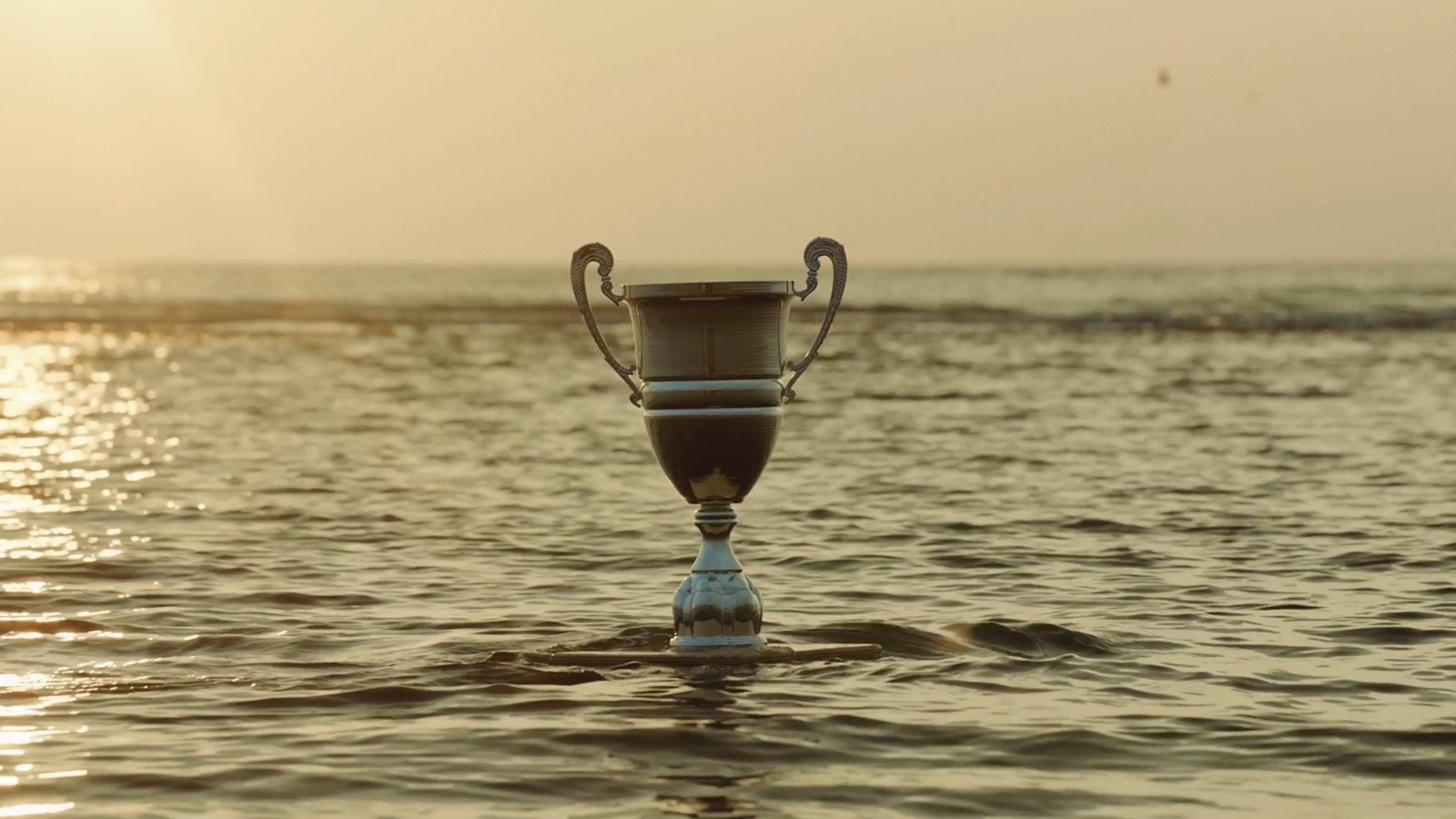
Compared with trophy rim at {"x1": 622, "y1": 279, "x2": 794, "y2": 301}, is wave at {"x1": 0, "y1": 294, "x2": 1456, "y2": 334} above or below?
below

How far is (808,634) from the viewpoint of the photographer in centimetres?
984

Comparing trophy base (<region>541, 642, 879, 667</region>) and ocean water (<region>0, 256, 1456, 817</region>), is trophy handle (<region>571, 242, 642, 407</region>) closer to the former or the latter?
trophy base (<region>541, 642, 879, 667</region>)

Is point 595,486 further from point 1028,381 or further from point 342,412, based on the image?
point 1028,381

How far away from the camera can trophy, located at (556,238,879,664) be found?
29.1ft

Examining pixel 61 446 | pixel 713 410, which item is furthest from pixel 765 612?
pixel 61 446

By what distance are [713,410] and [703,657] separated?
38.7 inches

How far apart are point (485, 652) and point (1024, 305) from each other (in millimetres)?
72961

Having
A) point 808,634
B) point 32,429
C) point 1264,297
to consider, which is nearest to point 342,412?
point 32,429

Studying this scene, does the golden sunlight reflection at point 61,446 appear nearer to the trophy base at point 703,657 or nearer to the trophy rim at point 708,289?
the trophy base at point 703,657

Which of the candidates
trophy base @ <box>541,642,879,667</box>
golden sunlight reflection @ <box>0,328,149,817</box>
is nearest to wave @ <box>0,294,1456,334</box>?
golden sunlight reflection @ <box>0,328,149,817</box>

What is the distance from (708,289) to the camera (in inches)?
350

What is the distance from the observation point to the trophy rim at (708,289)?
349 inches

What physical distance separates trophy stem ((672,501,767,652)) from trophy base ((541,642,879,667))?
35mm

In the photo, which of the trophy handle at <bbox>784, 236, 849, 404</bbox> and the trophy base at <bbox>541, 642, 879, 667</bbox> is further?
the trophy handle at <bbox>784, 236, 849, 404</bbox>
